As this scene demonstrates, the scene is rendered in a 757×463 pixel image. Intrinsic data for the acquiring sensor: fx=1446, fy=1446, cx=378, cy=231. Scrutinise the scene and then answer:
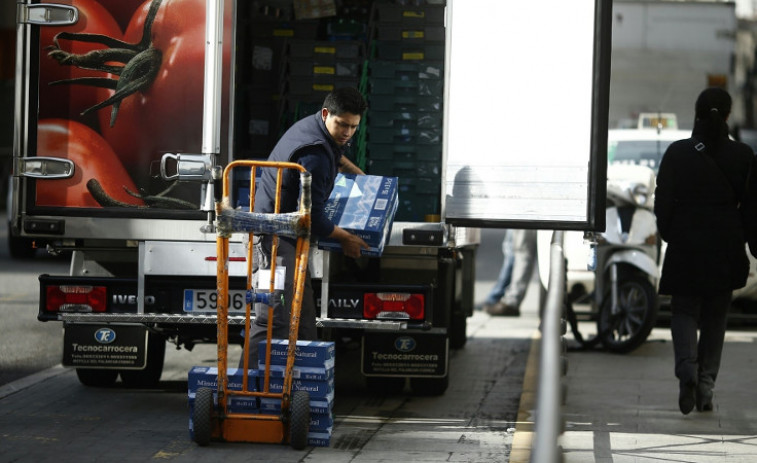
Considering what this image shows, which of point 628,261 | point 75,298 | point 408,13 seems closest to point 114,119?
point 75,298

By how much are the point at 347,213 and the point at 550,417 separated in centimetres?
Answer: 465

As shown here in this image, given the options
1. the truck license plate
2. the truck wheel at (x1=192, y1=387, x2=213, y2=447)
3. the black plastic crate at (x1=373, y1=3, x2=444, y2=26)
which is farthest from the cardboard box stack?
the black plastic crate at (x1=373, y1=3, x2=444, y2=26)

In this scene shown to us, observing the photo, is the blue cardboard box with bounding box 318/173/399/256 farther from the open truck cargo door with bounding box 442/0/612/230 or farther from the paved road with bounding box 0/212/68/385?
the paved road with bounding box 0/212/68/385

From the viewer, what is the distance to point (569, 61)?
8.70m

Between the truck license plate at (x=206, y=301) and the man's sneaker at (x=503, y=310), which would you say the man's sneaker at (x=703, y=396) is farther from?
the man's sneaker at (x=503, y=310)

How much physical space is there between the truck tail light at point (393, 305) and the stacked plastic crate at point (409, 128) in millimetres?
1377

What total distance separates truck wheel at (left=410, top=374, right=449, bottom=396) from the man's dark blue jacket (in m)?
2.11

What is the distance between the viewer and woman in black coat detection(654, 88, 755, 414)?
29.0 feet

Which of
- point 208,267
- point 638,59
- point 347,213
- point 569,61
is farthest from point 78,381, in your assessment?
point 638,59

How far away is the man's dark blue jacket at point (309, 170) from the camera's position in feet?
25.8

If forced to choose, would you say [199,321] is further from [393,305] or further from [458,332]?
[458,332]

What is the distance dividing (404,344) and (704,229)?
1979 mm

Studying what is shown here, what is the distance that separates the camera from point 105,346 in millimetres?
9023

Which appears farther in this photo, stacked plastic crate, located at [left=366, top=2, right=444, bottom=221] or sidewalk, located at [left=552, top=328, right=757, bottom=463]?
stacked plastic crate, located at [left=366, top=2, right=444, bottom=221]
